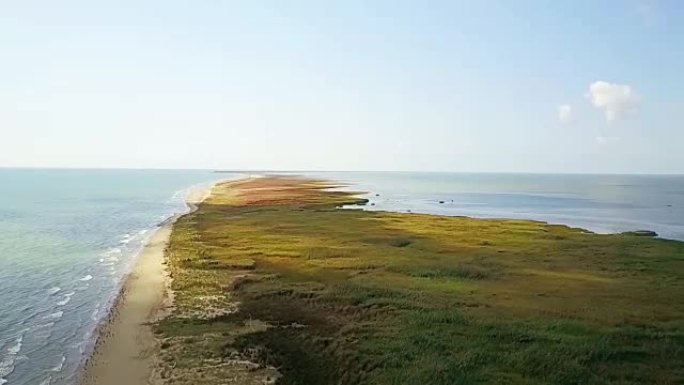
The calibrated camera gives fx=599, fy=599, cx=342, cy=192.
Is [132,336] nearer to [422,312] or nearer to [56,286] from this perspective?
[422,312]

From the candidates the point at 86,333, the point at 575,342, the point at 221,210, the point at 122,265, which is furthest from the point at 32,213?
the point at 575,342

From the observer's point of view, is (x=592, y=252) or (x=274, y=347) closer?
(x=274, y=347)

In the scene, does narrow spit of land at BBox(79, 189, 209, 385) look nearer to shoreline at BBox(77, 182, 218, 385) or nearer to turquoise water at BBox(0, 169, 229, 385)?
shoreline at BBox(77, 182, 218, 385)

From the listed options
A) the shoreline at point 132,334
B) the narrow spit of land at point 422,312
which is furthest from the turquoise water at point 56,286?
the narrow spit of land at point 422,312

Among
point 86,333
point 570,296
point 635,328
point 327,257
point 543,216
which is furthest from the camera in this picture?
point 543,216

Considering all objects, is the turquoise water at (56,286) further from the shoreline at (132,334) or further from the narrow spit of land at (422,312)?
the narrow spit of land at (422,312)

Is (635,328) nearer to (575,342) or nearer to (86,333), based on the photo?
(575,342)

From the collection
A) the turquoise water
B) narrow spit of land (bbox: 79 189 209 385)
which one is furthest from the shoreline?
the turquoise water

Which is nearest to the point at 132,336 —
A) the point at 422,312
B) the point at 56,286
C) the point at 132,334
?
the point at 132,334
